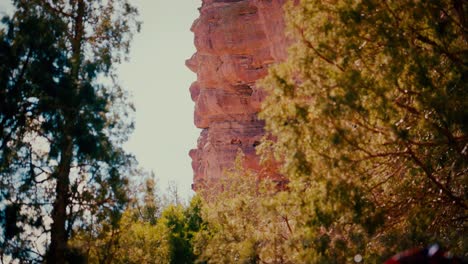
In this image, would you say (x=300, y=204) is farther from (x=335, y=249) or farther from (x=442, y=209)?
(x=442, y=209)

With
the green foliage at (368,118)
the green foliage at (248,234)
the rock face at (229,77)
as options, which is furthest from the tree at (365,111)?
the rock face at (229,77)

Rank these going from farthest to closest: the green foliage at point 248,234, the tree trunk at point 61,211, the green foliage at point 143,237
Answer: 1. the green foliage at point 143,237
2. the green foliage at point 248,234
3. the tree trunk at point 61,211

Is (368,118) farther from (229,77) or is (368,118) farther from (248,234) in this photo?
(229,77)

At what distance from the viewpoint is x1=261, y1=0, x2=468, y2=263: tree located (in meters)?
8.63

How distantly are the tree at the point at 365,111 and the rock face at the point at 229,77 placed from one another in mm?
33647

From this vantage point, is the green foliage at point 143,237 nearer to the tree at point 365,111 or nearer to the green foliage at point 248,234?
the green foliage at point 248,234

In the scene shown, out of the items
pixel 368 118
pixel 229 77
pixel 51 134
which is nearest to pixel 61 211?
pixel 51 134

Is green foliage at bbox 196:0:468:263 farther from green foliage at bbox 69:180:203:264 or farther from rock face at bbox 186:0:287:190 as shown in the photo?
rock face at bbox 186:0:287:190

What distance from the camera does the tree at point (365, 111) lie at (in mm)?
8633

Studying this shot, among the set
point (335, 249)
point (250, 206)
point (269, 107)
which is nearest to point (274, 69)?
point (269, 107)

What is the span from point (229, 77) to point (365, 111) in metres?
37.9

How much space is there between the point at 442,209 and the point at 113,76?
27.0 ft

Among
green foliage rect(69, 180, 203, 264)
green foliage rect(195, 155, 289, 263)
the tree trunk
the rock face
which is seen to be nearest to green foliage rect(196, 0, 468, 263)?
green foliage rect(195, 155, 289, 263)

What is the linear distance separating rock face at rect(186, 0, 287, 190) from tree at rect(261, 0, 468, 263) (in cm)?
3365
